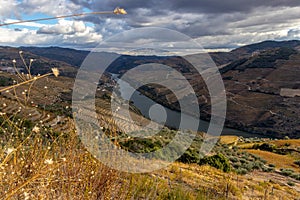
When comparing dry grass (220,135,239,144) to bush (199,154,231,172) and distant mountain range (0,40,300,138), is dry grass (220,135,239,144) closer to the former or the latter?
bush (199,154,231,172)

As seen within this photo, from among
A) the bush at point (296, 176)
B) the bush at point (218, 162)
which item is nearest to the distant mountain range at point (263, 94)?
the bush at point (218, 162)

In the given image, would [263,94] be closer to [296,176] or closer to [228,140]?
[228,140]

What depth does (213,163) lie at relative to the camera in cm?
1174

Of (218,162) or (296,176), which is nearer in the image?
(218,162)

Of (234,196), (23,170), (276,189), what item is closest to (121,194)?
(23,170)

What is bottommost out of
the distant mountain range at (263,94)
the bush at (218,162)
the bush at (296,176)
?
the distant mountain range at (263,94)

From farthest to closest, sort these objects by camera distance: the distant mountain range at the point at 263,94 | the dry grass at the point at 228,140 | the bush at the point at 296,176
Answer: the distant mountain range at the point at 263,94
the dry grass at the point at 228,140
the bush at the point at 296,176

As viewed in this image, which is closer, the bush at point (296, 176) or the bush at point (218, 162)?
the bush at point (218, 162)

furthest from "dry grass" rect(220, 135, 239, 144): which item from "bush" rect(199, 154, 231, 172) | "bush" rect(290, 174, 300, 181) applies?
"bush" rect(199, 154, 231, 172)

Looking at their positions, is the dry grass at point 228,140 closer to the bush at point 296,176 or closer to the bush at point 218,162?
the bush at point 296,176

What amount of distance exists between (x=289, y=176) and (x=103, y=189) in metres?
12.8

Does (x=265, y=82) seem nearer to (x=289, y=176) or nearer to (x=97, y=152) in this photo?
(x=289, y=176)

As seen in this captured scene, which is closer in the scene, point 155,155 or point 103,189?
point 103,189

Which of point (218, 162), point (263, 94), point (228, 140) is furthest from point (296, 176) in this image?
point (263, 94)
